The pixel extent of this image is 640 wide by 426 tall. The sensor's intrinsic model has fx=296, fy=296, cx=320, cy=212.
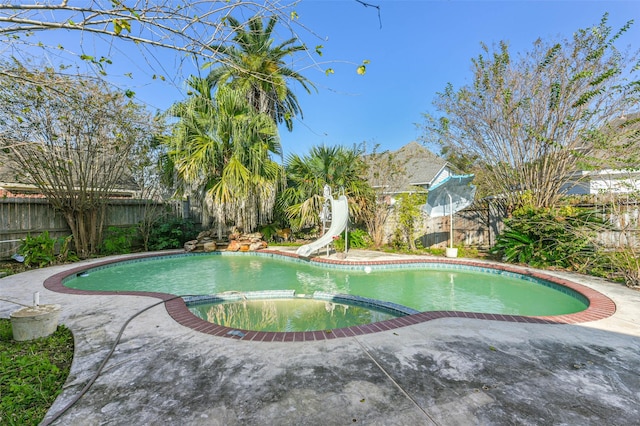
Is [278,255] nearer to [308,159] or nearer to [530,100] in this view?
[308,159]

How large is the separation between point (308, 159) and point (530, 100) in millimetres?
6955

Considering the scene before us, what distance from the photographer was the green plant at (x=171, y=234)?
34.7 ft

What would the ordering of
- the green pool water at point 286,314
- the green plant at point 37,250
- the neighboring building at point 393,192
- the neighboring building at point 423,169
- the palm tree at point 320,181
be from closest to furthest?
the green pool water at point 286,314 → the green plant at point 37,250 → the neighboring building at point 393,192 → the palm tree at point 320,181 → the neighboring building at point 423,169

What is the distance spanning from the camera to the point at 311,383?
7.00 feet

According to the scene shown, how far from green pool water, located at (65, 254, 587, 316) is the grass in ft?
9.05

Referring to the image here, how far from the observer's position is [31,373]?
231cm

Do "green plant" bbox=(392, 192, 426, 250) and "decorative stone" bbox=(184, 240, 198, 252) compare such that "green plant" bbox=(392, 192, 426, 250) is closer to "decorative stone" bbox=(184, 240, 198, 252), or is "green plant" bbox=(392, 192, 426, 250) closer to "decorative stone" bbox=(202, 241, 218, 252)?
"decorative stone" bbox=(202, 241, 218, 252)

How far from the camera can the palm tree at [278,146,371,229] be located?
10.8m

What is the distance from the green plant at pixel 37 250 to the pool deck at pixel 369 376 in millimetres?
5304

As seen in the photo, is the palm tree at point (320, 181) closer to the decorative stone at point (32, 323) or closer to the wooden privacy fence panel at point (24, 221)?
the wooden privacy fence panel at point (24, 221)

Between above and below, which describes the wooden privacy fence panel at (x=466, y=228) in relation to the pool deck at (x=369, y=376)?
above

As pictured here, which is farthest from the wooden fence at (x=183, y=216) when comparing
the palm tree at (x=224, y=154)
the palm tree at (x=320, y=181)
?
the palm tree at (x=224, y=154)

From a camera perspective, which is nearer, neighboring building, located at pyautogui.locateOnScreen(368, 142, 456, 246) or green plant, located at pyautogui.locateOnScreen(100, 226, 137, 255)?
green plant, located at pyautogui.locateOnScreen(100, 226, 137, 255)

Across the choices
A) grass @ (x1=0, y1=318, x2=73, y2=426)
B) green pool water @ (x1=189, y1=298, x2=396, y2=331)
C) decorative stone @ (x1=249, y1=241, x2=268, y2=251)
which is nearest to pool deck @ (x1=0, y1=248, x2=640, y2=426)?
grass @ (x1=0, y1=318, x2=73, y2=426)
